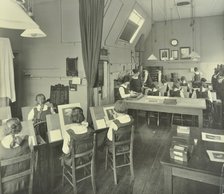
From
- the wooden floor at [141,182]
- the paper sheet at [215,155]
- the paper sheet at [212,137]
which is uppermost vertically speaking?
the paper sheet at [212,137]

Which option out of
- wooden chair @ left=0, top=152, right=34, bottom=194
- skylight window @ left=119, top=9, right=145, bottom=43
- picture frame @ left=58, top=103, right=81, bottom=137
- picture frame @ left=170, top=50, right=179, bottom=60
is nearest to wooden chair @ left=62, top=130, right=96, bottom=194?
picture frame @ left=58, top=103, right=81, bottom=137

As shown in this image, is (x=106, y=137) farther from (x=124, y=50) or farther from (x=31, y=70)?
(x=124, y=50)

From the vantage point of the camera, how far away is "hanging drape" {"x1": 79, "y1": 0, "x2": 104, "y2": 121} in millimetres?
4445

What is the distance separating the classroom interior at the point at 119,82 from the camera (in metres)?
2.75

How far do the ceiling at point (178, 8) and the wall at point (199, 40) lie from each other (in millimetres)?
442

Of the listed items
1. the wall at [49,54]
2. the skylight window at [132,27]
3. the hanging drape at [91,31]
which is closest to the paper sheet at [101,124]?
the hanging drape at [91,31]

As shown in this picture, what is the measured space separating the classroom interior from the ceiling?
0.04 meters

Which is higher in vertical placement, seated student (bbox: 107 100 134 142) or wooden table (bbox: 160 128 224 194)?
seated student (bbox: 107 100 134 142)

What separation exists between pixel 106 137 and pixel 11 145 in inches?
63.2

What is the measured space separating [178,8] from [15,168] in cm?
763

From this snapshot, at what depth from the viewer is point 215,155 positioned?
2.24 metres

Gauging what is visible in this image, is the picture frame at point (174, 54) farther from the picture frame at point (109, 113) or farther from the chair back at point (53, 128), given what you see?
the chair back at point (53, 128)

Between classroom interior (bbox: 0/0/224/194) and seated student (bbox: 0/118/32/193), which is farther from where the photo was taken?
classroom interior (bbox: 0/0/224/194)

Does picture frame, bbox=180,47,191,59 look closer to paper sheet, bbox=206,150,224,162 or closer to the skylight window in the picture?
the skylight window
